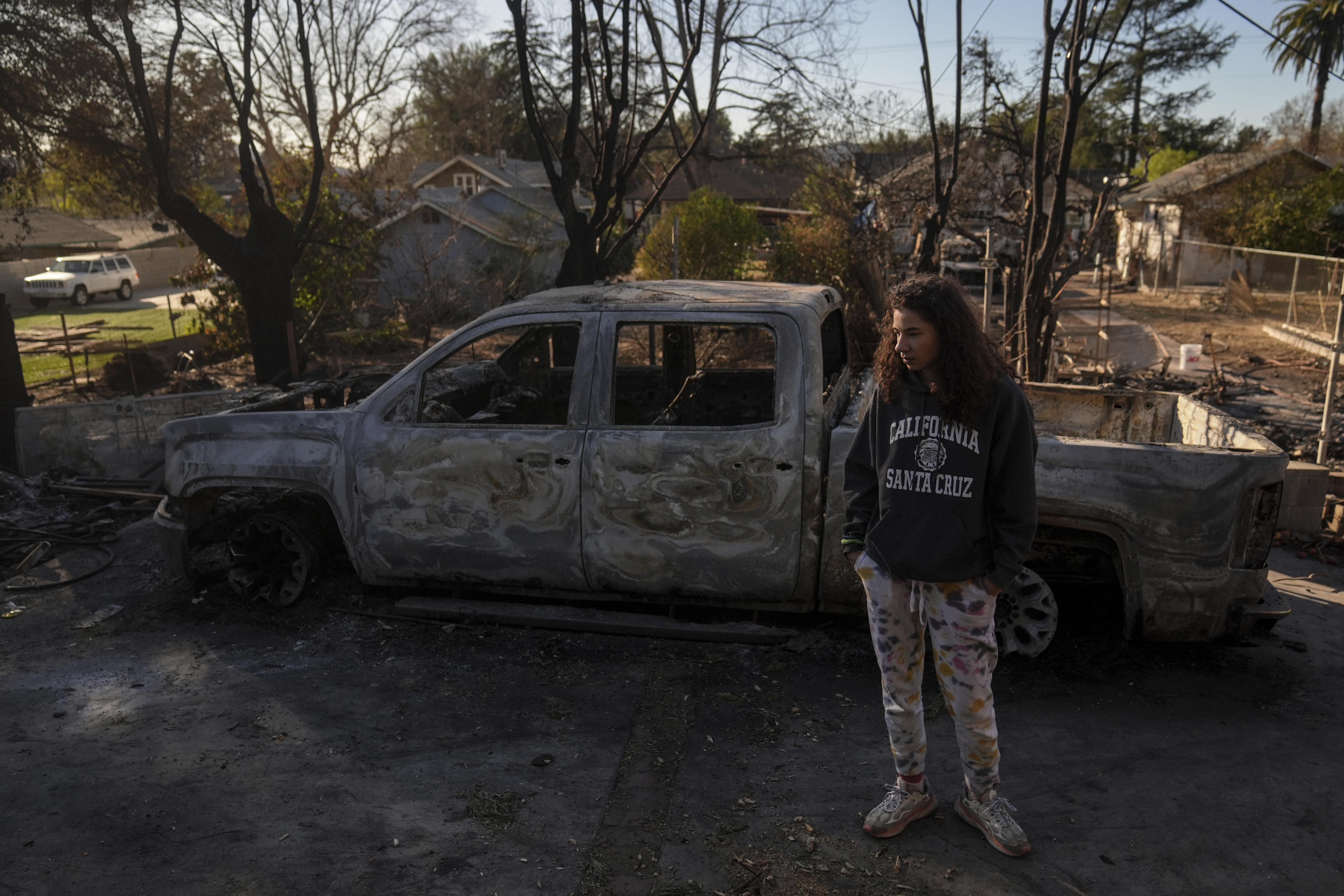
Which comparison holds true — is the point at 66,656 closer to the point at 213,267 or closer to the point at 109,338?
the point at 213,267

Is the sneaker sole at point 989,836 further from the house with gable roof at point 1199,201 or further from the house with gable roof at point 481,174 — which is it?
the house with gable roof at point 481,174

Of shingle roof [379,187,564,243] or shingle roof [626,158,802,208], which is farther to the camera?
shingle roof [626,158,802,208]

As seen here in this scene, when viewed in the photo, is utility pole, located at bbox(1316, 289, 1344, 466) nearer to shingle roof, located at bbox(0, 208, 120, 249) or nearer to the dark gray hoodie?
the dark gray hoodie

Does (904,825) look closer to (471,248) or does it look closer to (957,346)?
(957,346)

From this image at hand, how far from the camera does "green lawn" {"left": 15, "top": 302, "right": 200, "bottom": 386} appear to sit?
52.5 ft

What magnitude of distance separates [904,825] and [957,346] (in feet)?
5.32

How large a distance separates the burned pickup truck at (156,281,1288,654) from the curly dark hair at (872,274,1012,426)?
1.36 m

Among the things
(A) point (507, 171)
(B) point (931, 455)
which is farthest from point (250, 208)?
(A) point (507, 171)

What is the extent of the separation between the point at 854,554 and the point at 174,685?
3.42 m

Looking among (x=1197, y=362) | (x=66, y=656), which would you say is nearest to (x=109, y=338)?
(x=66, y=656)

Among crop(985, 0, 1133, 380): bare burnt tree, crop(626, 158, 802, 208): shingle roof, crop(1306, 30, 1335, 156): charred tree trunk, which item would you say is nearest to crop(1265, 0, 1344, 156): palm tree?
crop(1306, 30, 1335, 156): charred tree trunk

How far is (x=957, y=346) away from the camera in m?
2.73

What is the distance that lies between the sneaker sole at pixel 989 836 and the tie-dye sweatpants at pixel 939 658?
112 mm

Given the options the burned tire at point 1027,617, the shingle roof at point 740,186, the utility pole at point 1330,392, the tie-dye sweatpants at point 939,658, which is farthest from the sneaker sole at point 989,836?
the shingle roof at point 740,186
